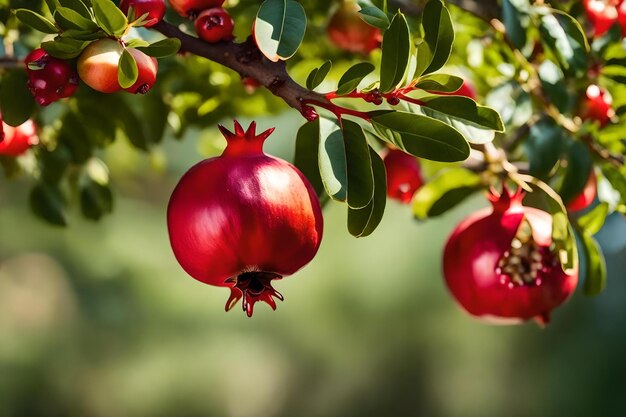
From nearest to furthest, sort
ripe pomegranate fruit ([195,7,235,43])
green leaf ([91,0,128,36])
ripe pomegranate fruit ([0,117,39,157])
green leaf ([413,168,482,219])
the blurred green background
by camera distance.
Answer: green leaf ([91,0,128,36])
ripe pomegranate fruit ([195,7,235,43])
ripe pomegranate fruit ([0,117,39,157])
green leaf ([413,168,482,219])
the blurred green background

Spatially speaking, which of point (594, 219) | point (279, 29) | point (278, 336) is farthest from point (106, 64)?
point (278, 336)

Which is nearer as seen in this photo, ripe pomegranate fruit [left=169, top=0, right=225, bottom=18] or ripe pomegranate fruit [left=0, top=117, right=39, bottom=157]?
ripe pomegranate fruit [left=169, top=0, right=225, bottom=18]

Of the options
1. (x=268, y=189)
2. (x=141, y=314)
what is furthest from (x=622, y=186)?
(x=141, y=314)

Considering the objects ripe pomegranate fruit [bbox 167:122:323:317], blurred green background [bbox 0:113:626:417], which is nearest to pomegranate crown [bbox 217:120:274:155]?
ripe pomegranate fruit [bbox 167:122:323:317]

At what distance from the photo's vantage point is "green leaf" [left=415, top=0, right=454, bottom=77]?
71 centimetres

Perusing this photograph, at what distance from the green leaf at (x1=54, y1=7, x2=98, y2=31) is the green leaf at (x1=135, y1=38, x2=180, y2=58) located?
39 millimetres

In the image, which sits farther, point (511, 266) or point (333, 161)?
point (511, 266)

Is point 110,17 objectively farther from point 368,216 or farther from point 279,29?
point 368,216

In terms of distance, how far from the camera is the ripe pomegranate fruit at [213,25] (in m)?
0.75

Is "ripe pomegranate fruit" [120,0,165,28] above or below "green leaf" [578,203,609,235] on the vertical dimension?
above

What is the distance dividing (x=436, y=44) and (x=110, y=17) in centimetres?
23

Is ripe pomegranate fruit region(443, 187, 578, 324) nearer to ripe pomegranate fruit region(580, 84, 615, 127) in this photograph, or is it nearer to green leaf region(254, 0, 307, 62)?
ripe pomegranate fruit region(580, 84, 615, 127)

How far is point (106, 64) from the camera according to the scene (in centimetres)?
67

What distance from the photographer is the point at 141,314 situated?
4.77 meters
